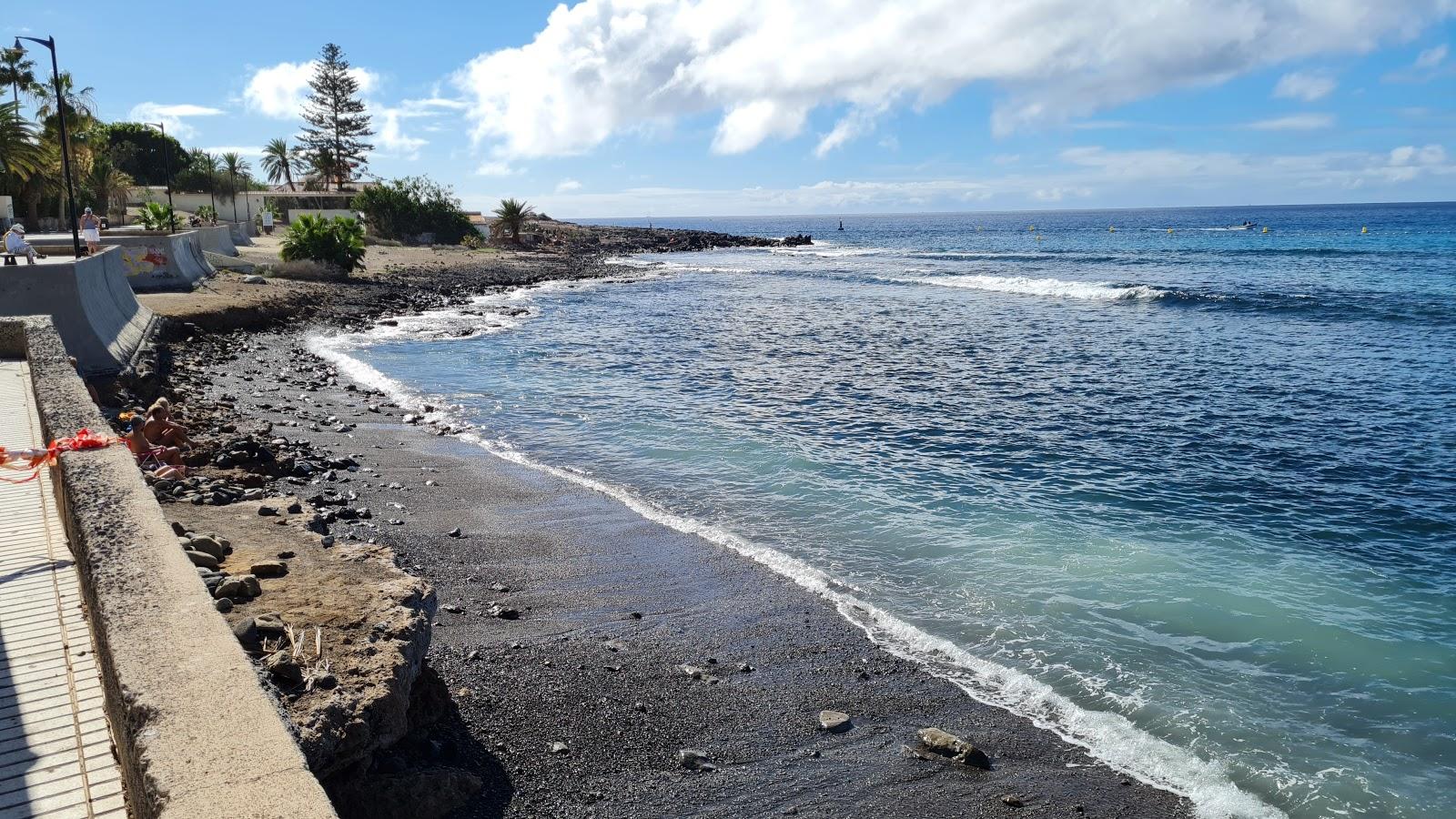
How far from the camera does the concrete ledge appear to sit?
321cm

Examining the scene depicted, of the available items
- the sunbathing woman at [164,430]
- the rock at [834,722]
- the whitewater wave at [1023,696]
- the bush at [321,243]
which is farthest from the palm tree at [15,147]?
the rock at [834,722]

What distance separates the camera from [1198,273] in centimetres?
5428

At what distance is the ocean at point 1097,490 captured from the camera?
738 centimetres

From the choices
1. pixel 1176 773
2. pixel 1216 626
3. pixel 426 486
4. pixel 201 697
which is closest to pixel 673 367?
pixel 426 486

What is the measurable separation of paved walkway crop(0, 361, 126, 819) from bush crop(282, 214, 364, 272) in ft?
115

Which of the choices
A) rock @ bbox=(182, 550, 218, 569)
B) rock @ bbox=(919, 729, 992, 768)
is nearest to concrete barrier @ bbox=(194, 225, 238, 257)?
rock @ bbox=(182, 550, 218, 569)

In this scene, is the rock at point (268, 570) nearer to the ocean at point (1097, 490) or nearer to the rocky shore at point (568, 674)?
the rocky shore at point (568, 674)

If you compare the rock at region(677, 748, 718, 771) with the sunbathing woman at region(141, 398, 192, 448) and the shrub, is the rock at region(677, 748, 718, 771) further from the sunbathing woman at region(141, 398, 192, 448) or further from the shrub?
the shrub

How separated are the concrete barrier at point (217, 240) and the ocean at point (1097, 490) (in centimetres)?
1133

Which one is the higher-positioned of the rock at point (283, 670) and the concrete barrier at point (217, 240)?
the concrete barrier at point (217, 240)

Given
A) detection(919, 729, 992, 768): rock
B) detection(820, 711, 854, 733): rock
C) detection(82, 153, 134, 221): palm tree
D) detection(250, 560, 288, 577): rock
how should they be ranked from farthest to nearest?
1. detection(82, 153, 134, 221): palm tree
2. detection(250, 560, 288, 577): rock
3. detection(820, 711, 854, 733): rock
4. detection(919, 729, 992, 768): rock

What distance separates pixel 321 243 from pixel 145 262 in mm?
12548

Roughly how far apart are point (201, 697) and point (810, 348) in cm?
2550

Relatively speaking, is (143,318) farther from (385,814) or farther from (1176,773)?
(1176,773)
